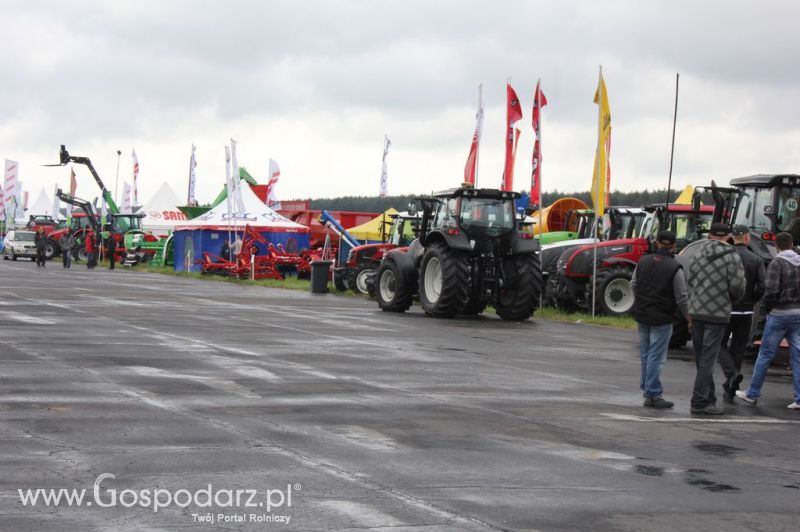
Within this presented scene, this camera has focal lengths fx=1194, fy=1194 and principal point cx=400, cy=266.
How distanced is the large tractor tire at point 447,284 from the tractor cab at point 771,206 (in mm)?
7065

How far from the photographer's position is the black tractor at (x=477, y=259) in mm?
24719

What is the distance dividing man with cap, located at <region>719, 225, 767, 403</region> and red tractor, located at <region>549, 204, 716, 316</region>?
477 inches

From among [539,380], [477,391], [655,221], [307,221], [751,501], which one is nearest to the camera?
[751,501]

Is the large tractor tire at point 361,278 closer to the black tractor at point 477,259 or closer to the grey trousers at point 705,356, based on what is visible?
the black tractor at point 477,259

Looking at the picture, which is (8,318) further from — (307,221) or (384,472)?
(307,221)

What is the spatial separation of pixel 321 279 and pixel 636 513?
30123 mm

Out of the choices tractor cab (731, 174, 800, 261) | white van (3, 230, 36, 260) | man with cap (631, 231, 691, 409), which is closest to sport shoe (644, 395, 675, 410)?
man with cap (631, 231, 691, 409)

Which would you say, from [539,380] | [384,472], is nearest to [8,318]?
[539,380]

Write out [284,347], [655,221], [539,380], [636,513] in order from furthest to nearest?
[655,221], [284,347], [539,380], [636,513]

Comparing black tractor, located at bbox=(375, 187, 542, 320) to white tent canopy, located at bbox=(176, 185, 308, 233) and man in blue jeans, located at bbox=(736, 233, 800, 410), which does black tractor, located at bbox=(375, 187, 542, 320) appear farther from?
white tent canopy, located at bbox=(176, 185, 308, 233)

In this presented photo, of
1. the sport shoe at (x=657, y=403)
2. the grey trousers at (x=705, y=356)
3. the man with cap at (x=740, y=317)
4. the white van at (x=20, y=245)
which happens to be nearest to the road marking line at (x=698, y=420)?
the grey trousers at (x=705, y=356)

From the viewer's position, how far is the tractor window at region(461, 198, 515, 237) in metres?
25.5

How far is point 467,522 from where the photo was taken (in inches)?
250

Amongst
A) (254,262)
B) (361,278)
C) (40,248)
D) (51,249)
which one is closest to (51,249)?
(51,249)
